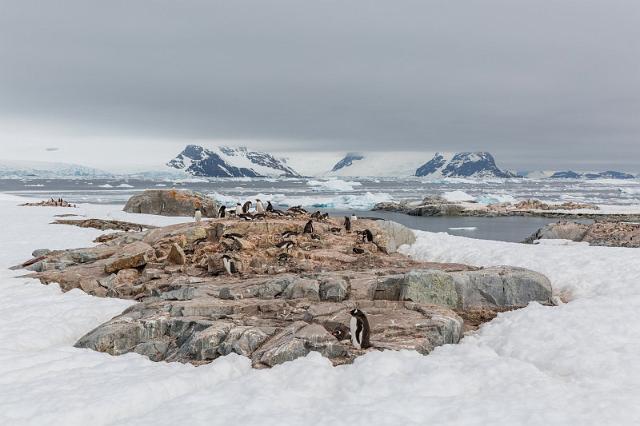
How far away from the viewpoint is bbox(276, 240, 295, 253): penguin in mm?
16839

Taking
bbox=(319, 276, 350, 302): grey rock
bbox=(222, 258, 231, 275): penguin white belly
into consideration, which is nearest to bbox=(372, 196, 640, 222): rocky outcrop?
bbox=(222, 258, 231, 275): penguin white belly

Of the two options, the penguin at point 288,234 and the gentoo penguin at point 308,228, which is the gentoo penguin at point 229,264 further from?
the gentoo penguin at point 308,228

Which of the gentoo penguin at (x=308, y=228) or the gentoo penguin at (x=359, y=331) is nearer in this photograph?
the gentoo penguin at (x=359, y=331)

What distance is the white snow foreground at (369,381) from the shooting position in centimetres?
680

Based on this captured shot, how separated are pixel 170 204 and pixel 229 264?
95.4 feet

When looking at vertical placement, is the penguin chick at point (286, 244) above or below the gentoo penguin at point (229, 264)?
above

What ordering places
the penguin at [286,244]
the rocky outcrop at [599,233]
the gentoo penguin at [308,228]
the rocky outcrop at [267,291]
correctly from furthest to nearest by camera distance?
1. the rocky outcrop at [599,233]
2. the gentoo penguin at [308,228]
3. the penguin at [286,244]
4. the rocky outcrop at [267,291]

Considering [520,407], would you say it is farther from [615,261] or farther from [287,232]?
[287,232]

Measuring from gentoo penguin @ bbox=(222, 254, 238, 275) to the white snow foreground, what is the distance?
3943mm

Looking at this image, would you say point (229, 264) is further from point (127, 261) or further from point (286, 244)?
point (127, 261)

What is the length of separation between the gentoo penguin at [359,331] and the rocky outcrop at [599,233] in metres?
25.8

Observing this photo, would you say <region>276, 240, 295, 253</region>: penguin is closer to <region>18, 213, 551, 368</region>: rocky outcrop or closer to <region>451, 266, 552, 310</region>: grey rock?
<region>18, 213, 551, 368</region>: rocky outcrop

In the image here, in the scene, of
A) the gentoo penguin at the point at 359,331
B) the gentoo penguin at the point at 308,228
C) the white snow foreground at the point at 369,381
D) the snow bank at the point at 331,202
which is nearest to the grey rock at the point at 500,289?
the white snow foreground at the point at 369,381

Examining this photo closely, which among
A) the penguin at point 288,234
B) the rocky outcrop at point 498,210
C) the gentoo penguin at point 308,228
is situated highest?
the gentoo penguin at point 308,228
